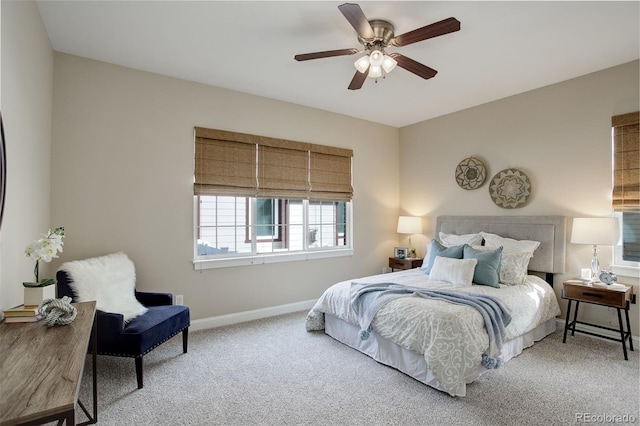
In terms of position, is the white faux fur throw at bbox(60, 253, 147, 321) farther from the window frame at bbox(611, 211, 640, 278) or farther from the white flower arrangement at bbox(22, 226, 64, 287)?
the window frame at bbox(611, 211, 640, 278)

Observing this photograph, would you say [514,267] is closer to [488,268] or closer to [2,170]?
[488,268]

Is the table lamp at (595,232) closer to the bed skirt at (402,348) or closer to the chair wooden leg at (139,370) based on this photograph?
the bed skirt at (402,348)

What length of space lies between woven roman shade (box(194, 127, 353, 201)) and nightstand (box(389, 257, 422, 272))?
117cm

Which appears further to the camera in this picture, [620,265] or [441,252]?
[441,252]

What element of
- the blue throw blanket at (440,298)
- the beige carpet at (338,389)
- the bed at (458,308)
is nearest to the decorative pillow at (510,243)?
the bed at (458,308)

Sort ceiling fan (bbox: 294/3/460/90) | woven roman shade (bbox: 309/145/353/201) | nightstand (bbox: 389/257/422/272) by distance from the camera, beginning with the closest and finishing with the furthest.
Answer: ceiling fan (bbox: 294/3/460/90)
woven roman shade (bbox: 309/145/353/201)
nightstand (bbox: 389/257/422/272)

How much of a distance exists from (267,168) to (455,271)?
8.12ft

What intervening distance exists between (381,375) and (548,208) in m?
2.80

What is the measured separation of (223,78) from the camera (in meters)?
3.57

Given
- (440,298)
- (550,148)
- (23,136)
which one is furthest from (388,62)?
(23,136)

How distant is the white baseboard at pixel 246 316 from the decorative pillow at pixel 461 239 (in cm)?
196

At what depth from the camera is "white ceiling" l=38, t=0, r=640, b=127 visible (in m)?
2.38

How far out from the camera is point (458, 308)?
101 inches

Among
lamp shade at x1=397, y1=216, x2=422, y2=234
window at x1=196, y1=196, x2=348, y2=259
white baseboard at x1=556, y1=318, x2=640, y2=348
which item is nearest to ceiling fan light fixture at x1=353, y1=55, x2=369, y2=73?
window at x1=196, y1=196, x2=348, y2=259
